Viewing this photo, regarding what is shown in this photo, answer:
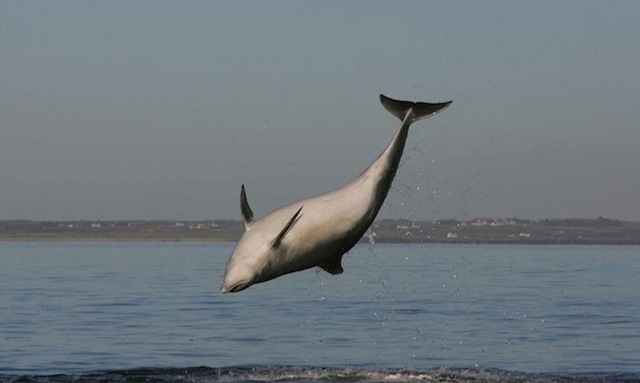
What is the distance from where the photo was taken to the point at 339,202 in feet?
65.4

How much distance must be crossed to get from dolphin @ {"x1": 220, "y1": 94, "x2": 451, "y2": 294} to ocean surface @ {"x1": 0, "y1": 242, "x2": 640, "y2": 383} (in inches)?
572

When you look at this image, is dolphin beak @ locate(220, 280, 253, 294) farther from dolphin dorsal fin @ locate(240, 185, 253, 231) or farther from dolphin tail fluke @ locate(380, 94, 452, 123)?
dolphin tail fluke @ locate(380, 94, 452, 123)

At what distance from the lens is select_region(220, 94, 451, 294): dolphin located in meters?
19.3

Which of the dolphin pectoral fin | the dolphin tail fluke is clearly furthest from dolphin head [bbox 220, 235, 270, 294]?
the dolphin tail fluke

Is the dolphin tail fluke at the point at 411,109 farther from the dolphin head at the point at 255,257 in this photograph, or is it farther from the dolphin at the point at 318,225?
the dolphin head at the point at 255,257

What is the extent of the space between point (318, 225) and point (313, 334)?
28797mm

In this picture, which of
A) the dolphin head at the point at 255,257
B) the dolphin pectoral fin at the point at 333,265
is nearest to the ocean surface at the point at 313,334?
the dolphin pectoral fin at the point at 333,265

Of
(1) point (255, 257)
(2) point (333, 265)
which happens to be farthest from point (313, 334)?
(1) point (255, 257)

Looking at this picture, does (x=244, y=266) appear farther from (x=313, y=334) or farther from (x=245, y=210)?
(x=313, y=334)

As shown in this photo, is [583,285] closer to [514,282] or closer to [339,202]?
[514,282]

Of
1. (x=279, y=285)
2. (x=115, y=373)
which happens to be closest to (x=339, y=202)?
(x=115, y=373)

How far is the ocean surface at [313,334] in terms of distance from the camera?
36.6 metres

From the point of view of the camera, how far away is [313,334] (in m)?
48.1

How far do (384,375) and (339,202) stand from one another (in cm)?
1599
